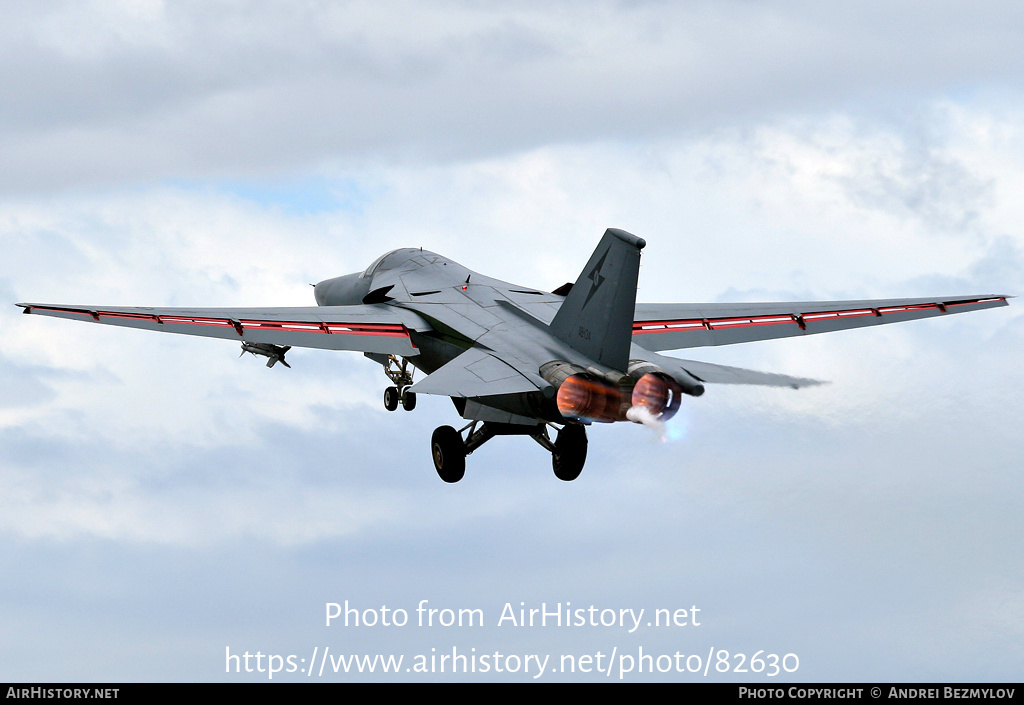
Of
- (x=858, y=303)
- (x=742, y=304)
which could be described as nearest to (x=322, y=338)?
(x=742, y=304)

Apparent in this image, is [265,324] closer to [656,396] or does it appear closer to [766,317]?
[656,396]

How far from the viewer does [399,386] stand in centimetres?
3506

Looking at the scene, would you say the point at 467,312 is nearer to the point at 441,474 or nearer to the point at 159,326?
the point at 441,474

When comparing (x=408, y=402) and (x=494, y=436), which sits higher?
(x=408, y=402)

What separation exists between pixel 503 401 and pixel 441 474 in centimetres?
292

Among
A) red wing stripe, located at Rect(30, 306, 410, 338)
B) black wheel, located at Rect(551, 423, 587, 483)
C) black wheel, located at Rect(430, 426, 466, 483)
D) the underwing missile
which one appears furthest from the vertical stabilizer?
the underwing missile

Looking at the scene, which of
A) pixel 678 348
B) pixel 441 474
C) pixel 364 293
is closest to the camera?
pixel 441 474

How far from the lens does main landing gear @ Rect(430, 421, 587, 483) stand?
29031mm

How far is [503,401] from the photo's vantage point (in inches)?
1096

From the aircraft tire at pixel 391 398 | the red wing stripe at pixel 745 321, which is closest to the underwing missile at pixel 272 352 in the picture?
the aircraft tire at pixel 391 398

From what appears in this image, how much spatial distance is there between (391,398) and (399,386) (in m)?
0.65

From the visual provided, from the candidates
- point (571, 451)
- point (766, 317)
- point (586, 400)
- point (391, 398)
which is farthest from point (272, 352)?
point (766, 317)

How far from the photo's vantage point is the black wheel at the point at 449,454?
96.9 ft

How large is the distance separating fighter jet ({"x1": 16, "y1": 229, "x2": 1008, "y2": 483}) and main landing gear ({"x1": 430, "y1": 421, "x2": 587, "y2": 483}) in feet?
0.09
